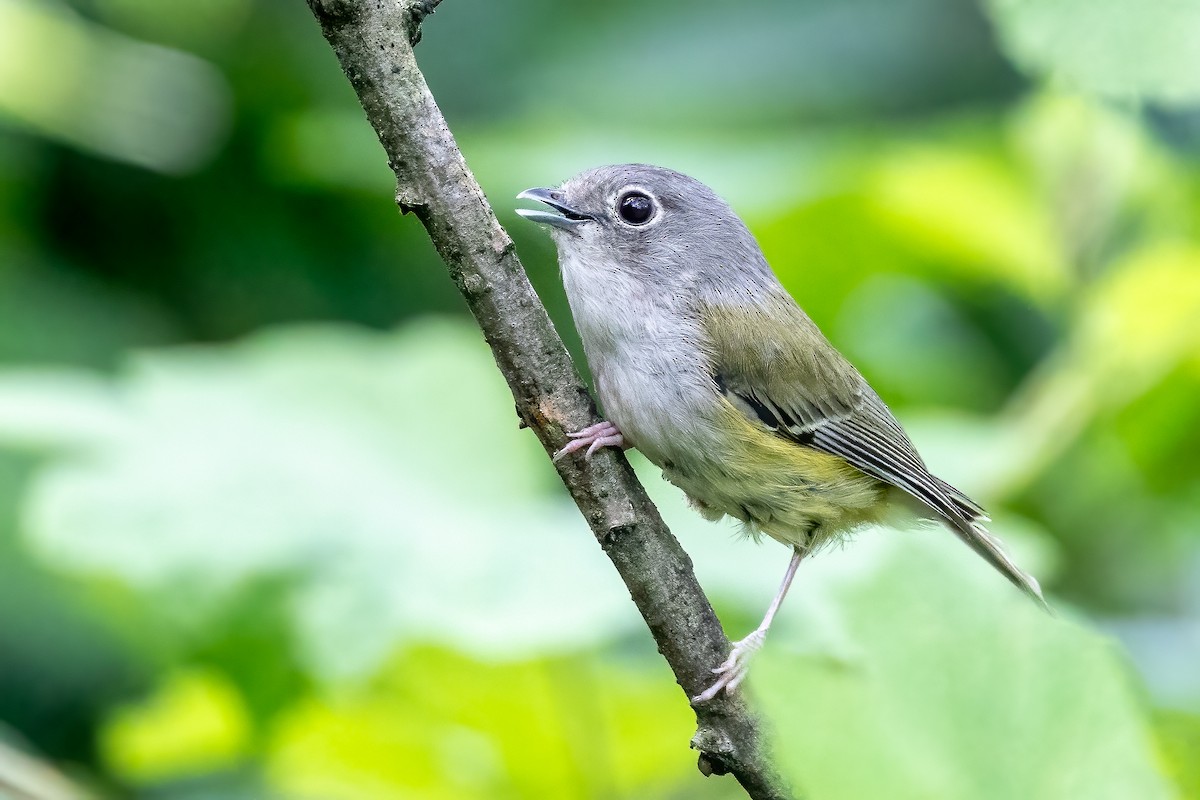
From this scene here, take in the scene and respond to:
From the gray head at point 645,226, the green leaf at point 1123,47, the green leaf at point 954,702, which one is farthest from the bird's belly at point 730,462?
the green leaf at point 954,702

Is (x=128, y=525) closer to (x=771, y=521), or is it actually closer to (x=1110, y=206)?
(x=771, y=521)

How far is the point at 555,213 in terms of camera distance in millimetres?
3281

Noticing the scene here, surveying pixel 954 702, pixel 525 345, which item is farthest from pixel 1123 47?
pixel 525 345

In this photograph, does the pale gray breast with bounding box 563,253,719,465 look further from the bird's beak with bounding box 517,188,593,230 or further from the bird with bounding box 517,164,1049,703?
the bird's beak with bounding box 517,188,593,230

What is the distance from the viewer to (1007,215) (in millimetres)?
4422

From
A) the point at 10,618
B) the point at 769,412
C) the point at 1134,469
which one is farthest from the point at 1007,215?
the point at 10,618

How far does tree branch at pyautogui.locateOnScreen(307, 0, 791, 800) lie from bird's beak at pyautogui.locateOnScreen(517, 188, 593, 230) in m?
1.13

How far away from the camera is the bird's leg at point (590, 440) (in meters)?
2.09

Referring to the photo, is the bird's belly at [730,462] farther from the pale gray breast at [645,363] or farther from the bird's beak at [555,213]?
the bird's beak at [555,213]

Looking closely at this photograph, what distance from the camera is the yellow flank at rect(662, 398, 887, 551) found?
302 centimetres

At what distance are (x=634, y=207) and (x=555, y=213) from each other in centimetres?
22

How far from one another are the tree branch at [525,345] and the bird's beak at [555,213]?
1130mm

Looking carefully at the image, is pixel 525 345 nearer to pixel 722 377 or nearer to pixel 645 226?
pixel 722 377

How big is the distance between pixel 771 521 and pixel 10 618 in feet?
8.44
